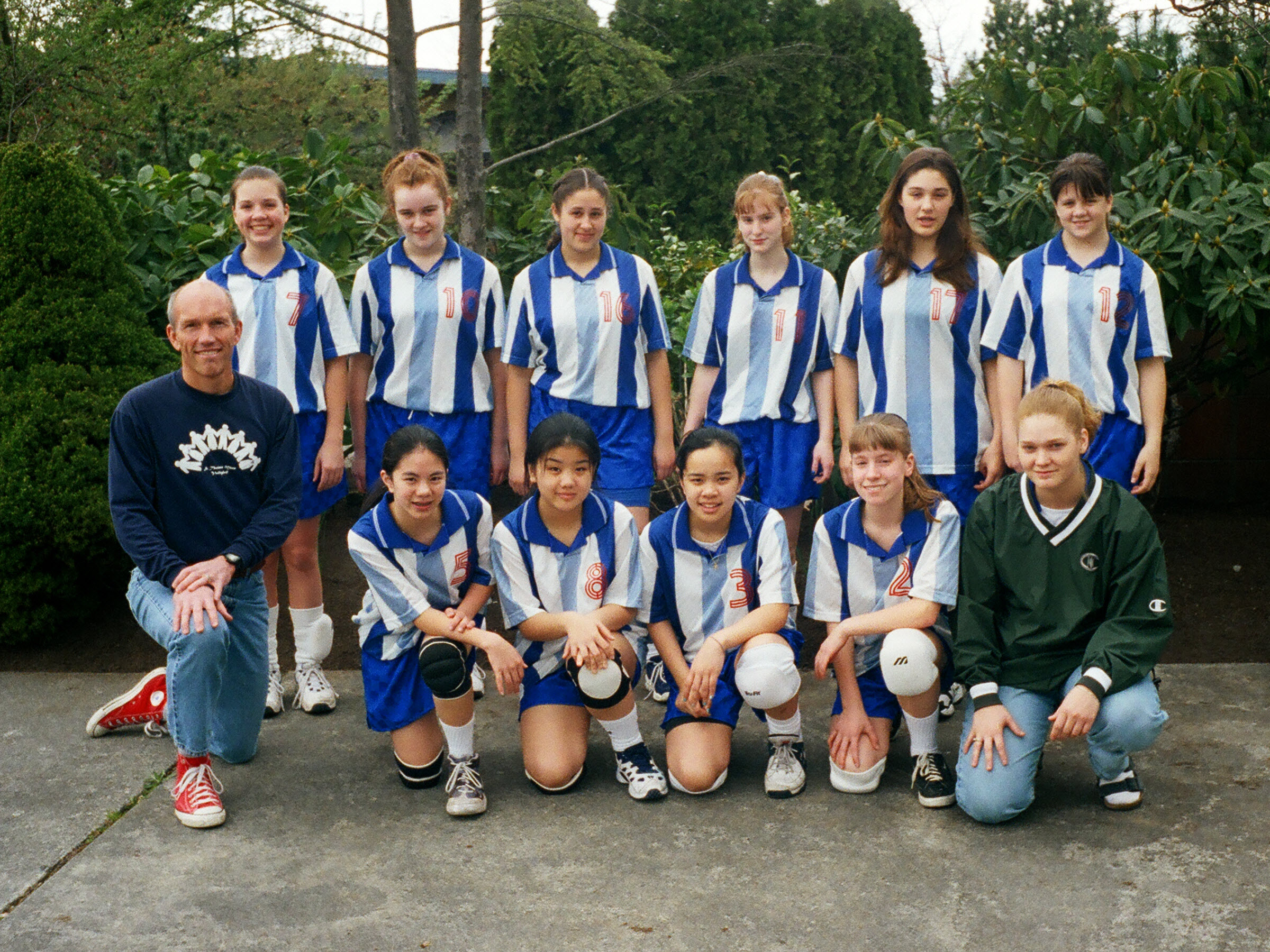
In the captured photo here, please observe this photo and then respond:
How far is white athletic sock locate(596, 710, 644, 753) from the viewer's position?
3.65 m

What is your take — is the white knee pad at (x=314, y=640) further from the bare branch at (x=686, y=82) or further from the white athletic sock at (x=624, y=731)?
the bare branch at (x=686, y=82)

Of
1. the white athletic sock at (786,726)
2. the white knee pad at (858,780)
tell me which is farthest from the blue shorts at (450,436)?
the white knee pad at (858,780)

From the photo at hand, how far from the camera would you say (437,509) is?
3746 millimetres

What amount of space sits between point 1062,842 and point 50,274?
4.22 metres

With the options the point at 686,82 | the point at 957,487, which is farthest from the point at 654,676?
the point at 686,82

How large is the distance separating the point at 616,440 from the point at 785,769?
4.17ft

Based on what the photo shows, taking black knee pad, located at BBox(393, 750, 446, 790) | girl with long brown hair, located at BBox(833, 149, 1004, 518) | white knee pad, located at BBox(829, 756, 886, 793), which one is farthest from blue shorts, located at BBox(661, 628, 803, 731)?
girl with long brown hair, located at BBox(833, 149, 1004, 518)

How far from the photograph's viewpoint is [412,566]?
371 cm

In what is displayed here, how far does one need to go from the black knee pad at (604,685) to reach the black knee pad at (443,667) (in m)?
0.31

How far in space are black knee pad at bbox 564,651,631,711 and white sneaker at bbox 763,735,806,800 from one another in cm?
45

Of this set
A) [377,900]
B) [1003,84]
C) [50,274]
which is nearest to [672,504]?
[1003,84]

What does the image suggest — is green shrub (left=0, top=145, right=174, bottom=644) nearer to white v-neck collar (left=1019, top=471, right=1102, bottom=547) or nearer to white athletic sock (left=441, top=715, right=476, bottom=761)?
white athletic sock (left=441, top=715, right=476, bottom=761)

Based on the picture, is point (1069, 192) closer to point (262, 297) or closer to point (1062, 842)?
point (1062, 842)

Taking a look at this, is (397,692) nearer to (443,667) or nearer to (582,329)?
(443,667)
